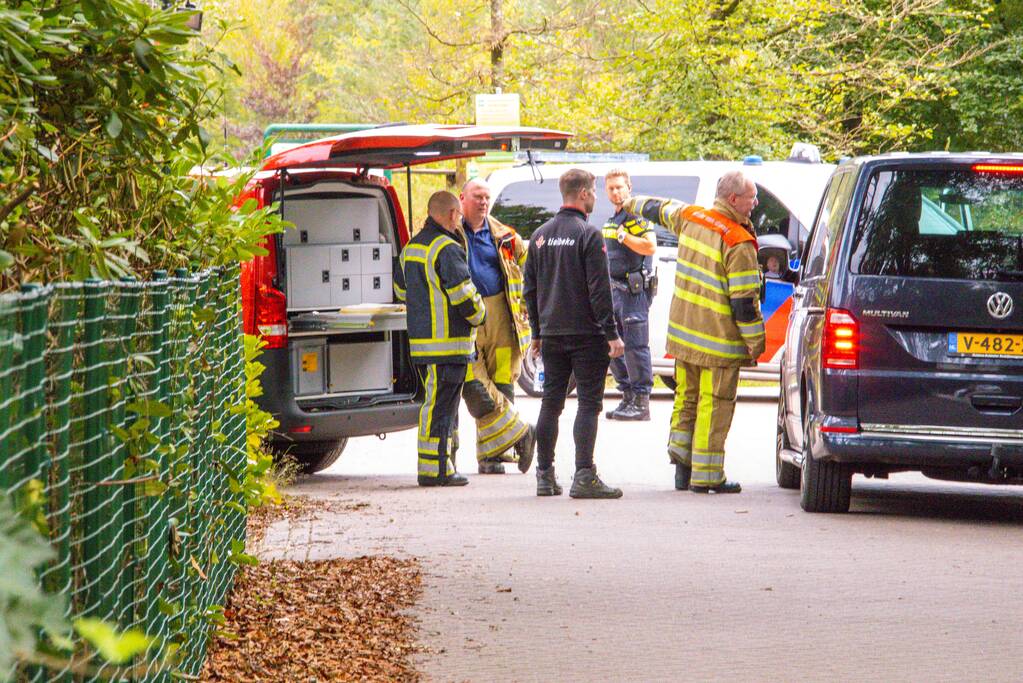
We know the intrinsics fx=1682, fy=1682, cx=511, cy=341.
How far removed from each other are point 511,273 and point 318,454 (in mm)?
1898

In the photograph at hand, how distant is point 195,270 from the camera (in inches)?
197

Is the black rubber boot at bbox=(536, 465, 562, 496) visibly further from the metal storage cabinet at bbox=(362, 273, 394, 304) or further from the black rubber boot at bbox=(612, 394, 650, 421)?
the black rubber boot at bbox=(612, 394, 650, 421)

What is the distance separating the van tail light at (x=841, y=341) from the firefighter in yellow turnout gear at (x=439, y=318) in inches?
99.1

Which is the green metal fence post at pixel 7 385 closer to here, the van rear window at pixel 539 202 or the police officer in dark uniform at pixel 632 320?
the police officer in dark uniform at pixel 632 320

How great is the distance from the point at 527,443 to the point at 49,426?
8301mm

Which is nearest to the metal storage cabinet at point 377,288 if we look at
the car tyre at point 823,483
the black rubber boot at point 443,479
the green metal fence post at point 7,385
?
the black rubber boot at point 443,479

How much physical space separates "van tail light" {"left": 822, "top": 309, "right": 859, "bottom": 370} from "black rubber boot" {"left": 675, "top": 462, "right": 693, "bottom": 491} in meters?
2.05

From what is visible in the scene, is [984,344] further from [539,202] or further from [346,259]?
[539,202]

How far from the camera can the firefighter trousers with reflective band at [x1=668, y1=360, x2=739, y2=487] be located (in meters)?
10.1

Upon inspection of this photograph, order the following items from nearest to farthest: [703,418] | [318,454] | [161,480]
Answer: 1. [161,480]
2. [703,418]
3. [318,454]

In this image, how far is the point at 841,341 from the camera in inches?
336

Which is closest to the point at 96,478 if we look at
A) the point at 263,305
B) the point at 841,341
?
the point at 841,341

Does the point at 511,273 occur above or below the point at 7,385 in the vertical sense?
below

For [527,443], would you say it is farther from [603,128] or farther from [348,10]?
[348,10]
